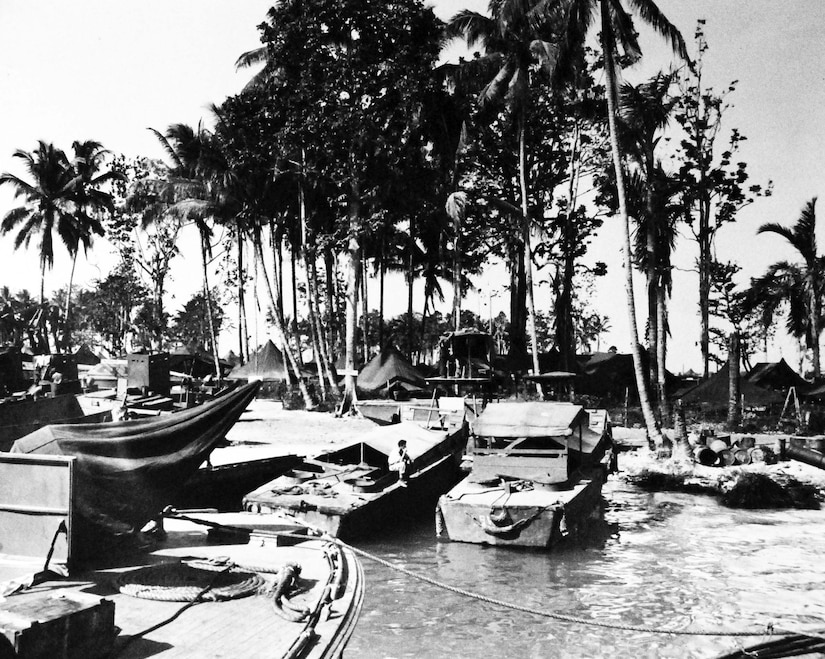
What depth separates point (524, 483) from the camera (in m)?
15.6

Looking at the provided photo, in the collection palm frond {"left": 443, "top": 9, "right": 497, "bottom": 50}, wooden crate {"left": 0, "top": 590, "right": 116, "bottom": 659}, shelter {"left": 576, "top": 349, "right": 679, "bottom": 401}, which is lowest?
wooden crate {"left": 0, "top": 590, "right": 116, "bottom": 659}

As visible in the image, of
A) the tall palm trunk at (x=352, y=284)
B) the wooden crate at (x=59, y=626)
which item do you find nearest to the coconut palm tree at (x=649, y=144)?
the tall palm trunk at (x=352, y=284)

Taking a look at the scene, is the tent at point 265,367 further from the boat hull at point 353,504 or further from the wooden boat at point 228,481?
the boat hull at point 353,504

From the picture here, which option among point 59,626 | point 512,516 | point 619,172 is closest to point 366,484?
point 512,516

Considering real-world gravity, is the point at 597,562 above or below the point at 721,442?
below

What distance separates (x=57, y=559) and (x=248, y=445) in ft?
56.4

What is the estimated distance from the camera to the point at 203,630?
678cm

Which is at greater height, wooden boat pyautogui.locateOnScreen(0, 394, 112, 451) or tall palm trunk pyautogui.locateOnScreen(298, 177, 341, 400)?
tall palm trunk pyautogui.locateOnScreen(298, 177, 341, 400)

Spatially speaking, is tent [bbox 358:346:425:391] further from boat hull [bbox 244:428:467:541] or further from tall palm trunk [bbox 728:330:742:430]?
boat hull [bbox 244:428:467:541]

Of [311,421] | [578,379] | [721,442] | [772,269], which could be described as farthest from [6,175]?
[772,269]

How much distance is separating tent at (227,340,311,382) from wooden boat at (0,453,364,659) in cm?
3302

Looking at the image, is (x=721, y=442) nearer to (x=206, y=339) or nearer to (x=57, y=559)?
(x=57, y=559)

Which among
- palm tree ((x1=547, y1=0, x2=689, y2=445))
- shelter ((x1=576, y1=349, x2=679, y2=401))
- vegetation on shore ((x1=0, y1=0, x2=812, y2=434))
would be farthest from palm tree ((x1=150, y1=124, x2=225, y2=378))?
shelter ((x1=576, y1=349, x2=679, y2=401))

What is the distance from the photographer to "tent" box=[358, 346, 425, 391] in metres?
36.7
